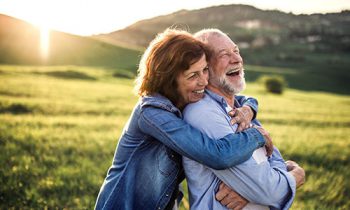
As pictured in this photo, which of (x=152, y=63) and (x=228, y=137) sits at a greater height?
(x=152, y=63)

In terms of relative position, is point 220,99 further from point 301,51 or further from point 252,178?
point 301,51

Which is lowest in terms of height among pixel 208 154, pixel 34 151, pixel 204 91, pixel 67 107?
pixel 67 107

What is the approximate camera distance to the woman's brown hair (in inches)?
122

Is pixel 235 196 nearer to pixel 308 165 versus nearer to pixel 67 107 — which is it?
pixel 308 165

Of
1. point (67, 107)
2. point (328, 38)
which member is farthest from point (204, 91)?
point (328, 38)

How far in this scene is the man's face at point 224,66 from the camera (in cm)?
365

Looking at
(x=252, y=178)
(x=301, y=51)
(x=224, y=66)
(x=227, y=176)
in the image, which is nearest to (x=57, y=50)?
(x=224, y=66)

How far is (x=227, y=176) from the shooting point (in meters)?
Answer: 2.99

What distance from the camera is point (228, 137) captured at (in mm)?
2949

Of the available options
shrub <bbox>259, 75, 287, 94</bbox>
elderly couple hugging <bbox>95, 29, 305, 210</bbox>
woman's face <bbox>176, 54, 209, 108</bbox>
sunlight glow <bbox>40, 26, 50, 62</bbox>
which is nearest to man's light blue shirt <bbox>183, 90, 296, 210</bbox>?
elderly couple hugging <bbox>95, 29, 305, 210</bbox>

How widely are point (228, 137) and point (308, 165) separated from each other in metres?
5.74

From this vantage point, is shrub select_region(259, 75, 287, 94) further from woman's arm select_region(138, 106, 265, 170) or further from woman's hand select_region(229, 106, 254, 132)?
woman's arm select_region(138, 106, 265, 170)

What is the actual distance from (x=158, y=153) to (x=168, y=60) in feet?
2.59

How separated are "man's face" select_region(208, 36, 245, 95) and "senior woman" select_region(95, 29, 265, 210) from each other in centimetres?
29
